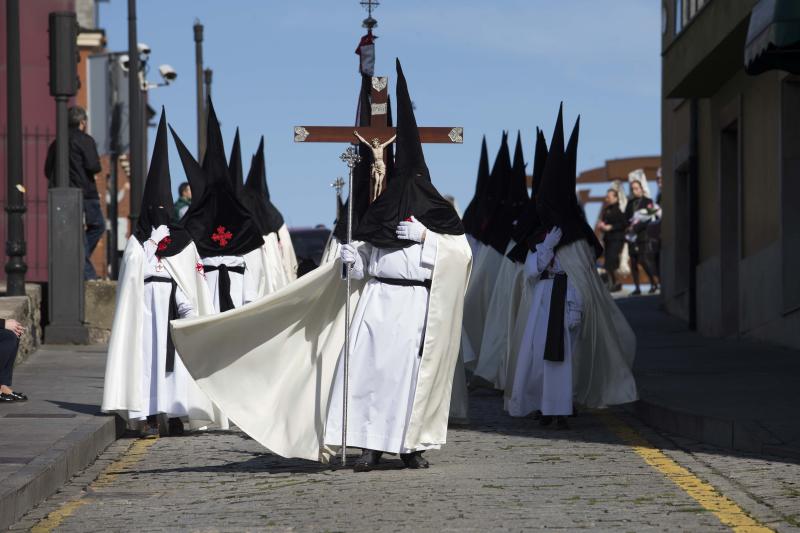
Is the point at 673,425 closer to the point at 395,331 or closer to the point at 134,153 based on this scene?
the point at 395,331

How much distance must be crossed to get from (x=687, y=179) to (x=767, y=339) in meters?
8.77

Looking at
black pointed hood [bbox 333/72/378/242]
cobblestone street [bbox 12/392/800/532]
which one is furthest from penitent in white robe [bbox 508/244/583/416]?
black pointed hood [bbox 333/72/378/242]

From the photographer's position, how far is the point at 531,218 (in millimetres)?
14641

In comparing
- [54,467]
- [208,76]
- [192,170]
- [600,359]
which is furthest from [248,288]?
[208,76]

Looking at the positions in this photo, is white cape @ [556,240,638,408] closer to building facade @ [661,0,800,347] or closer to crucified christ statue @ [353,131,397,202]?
crucified christ statue @ [353,131,397,202]

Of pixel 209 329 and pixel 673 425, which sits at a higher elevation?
pixel 209 329

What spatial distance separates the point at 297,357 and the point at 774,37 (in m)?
5.12

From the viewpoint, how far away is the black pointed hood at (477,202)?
19.2 meters

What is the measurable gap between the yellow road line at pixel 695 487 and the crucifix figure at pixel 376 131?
8.40 ft

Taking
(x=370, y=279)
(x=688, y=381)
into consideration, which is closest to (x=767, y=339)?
(x=688, y=381)

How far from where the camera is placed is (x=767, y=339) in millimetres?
21156

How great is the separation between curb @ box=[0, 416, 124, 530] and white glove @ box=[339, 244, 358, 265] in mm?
2102

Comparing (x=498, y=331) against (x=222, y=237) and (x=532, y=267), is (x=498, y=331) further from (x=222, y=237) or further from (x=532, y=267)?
(x=222, y=237)

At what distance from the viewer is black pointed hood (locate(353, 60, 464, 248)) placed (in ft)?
35.7
